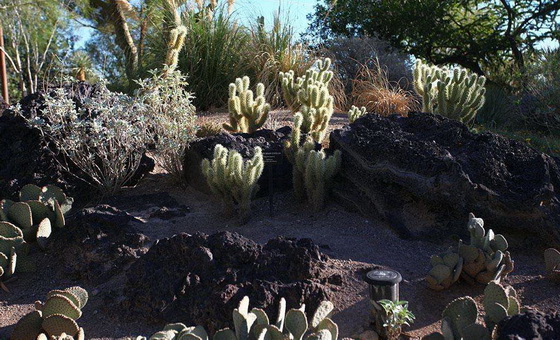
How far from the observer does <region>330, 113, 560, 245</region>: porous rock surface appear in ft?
14.6

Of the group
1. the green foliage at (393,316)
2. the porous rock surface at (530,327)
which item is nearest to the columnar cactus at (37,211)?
the green foliage at (393,316)

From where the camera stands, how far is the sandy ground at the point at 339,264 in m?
3.73

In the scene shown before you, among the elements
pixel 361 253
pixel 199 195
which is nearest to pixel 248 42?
pixel 199 195

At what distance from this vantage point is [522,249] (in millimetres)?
4508

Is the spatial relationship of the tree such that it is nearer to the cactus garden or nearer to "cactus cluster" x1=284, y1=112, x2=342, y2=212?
the cactus garden

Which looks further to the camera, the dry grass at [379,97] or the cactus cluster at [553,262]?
the dry grass at [379,97]

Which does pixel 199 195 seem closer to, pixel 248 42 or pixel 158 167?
pixel 158 167

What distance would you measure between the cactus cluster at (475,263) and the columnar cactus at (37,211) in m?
3.02

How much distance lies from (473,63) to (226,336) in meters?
13.9

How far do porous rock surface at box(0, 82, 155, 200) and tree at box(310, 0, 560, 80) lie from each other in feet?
32.3

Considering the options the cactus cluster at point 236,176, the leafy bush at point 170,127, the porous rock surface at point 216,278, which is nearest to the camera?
the porous rock surface at point 216,278

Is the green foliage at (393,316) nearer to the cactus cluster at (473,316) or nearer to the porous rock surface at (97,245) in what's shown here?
the cactus cluster at (473,316)

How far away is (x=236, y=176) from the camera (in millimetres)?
5082

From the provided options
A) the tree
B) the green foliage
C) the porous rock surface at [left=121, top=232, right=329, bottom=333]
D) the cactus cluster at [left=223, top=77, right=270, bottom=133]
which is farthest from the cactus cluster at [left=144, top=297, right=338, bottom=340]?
the tree
